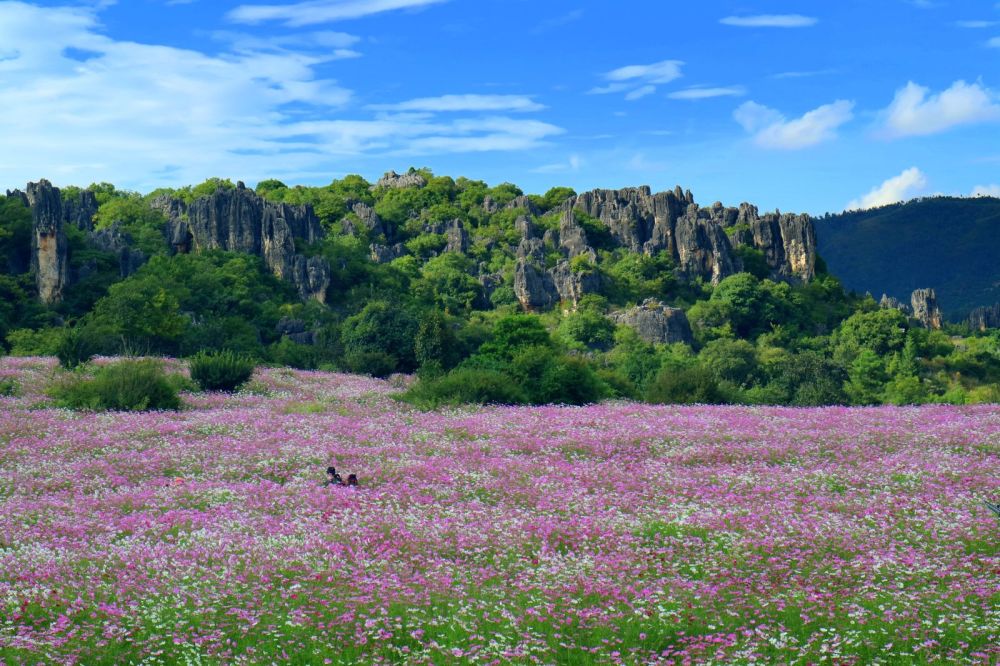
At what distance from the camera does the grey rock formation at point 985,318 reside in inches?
5669

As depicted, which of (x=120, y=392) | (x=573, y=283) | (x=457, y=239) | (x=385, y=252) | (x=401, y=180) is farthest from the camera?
(x=401, y=180)

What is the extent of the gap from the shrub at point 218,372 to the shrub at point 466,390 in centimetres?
754

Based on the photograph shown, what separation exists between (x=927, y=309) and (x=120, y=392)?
117758 millimetres

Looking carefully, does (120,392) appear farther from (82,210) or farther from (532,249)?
(82,210)

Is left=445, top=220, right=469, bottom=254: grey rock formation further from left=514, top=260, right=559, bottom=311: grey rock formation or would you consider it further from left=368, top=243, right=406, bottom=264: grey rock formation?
left=514, top=260, right=559, bottom=311: grey rock formation

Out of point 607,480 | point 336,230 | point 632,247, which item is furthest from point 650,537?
point 336,230

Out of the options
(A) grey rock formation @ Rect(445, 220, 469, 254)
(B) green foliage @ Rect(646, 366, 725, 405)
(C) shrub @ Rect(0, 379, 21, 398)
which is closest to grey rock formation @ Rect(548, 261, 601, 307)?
(A) grey rock formation @ Rect(445, 220, 469, 254)

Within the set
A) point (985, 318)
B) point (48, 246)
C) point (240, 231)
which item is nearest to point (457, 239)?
point (240, 231)

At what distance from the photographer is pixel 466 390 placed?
111ft

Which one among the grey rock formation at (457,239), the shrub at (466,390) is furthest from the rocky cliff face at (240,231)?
the shrub at (466,390)

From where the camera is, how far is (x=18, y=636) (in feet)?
33.6

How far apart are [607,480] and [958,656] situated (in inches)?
356

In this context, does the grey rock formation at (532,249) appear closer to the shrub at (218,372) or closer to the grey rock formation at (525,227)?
the grey rock formation at (525,227)

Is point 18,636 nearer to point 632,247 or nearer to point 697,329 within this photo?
point 697,329
